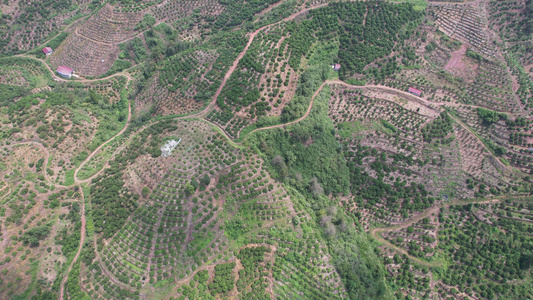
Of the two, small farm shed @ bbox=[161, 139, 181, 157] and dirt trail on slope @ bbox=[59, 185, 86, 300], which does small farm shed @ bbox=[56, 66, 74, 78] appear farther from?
small farm shed @ bbox=[161, 139, 181, 157]

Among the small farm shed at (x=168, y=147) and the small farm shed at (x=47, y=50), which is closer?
the small farm shed at (x=168, y=147)

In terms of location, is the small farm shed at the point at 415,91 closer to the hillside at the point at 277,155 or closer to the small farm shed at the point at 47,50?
the hillside at the point at 277,155

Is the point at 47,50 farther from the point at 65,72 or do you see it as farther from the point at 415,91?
the point at 415,91

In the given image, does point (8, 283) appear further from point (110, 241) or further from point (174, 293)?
point (174, 293)

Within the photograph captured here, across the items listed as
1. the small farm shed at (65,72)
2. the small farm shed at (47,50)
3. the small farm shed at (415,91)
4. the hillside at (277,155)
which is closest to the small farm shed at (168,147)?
the hillside at (277,155)

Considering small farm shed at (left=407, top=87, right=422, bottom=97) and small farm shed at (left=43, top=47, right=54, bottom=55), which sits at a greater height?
small farm shed at (left=407, top=87, right=422, bottom=97)

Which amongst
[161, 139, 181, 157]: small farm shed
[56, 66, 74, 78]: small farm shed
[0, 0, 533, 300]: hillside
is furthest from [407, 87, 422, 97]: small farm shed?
[56, 66, 74, 78]: small farm shed

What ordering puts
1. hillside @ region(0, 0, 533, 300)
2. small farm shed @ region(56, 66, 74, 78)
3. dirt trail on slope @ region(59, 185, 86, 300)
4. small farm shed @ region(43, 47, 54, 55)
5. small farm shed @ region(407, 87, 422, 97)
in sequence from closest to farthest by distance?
dirt trail on slope @ region(59, 185, 86, 300)
hillside @ region(0, 0, 533, 300)
small farm shed @ region(407, 87, 422, 97)
small farm shed @ region(56, 66, 74, 78)
small farm shed @ region(43, 47, 54, 55)

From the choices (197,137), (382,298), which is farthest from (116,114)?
(382,298)

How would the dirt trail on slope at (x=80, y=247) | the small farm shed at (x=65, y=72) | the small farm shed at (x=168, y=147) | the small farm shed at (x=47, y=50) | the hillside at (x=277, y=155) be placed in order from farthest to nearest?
1. the small farm shed at (x=47, y=50)
2. the small farm shed at (x=65, y=72)
3. the small farm shed at (x=168, y=147)
4. the hillside at (x=277, y=155)
5. the dirt trail on slope at (x=80, y=247)
